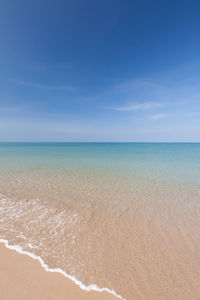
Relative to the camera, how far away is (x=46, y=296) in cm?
254

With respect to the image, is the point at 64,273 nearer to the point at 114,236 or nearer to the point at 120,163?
the point at 114,236

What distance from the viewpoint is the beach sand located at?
255cm

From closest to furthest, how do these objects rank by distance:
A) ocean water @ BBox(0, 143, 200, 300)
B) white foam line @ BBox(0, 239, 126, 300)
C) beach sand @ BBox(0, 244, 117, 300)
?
beach sand @ BBox(0, 244, 117, 300) < white foam line @ BBox(0, 239, 126, 300) < ocean water @ BBox(0, 143, 200, 300)

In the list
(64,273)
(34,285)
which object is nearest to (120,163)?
(64,273)

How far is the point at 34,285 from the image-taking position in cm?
273

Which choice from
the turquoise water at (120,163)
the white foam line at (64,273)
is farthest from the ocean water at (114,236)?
the turquoise water at (120,163)

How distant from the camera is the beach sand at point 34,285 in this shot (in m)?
2.55

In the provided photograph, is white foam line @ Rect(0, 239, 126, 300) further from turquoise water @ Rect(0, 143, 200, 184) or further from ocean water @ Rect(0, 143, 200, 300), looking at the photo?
turquoise water @ Rect(0, 143, 200, 184)

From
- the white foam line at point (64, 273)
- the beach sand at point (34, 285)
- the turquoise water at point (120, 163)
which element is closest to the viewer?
the beach sand at point (34, 285)

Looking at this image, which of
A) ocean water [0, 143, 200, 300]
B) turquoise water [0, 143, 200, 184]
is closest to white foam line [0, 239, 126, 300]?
ocean water [0, 143, 200, 300]

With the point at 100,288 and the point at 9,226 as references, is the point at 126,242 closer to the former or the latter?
the point at 100,288

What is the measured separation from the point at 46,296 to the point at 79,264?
98 cm

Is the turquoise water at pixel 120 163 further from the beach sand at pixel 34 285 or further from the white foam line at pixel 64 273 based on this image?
the beach sand at pixel 34 285

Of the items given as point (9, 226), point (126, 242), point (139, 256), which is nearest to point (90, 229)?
point (126, 242)
